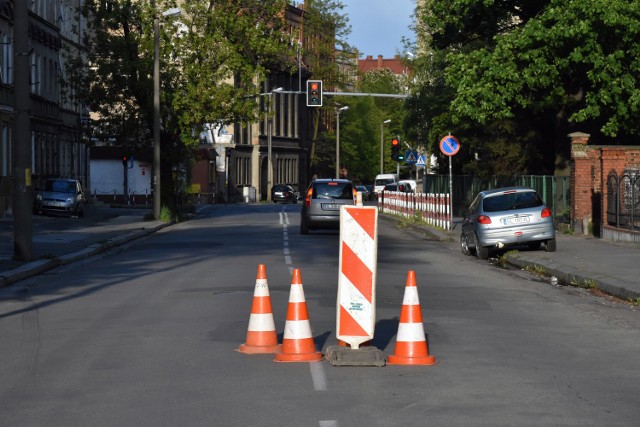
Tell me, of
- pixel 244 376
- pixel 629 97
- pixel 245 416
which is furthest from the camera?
pixel 629 97

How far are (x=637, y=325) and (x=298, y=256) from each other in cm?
1247

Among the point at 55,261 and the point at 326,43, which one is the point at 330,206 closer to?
the point at 55,261

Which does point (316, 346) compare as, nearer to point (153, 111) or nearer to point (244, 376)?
point (244, 376)

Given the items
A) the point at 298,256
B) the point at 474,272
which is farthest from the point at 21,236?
the point at 474,272

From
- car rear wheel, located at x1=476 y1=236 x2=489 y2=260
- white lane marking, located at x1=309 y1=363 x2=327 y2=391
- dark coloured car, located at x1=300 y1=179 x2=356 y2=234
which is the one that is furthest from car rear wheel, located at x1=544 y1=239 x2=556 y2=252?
white lane marking, located at x1=309 y1=363 x2=327 y2=391

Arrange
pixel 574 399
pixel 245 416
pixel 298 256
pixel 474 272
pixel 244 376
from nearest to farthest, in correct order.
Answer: pixel 245 416
pixel 574 399
pixel 244 376
pixel 474 272
pixel 298 256

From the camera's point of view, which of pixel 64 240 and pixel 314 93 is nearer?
pixel 64 240

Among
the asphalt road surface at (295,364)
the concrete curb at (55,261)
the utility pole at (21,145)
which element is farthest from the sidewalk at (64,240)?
the asphalt road surface at (295,364)

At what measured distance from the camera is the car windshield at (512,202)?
27.3 m

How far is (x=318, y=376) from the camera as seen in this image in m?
10.1

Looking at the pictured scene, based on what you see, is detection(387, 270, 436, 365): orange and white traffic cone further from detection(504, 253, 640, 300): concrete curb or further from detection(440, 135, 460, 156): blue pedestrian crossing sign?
detection(440, 135, 460, 156): blue pedestrian crossing sign

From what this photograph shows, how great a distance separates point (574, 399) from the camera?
30.0 ft

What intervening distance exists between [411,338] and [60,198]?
142 ft

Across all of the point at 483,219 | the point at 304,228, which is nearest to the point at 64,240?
the point at 304,228
